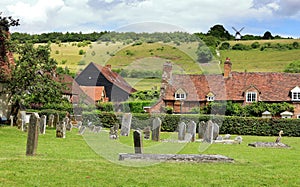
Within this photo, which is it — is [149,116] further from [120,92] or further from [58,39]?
[58,39]

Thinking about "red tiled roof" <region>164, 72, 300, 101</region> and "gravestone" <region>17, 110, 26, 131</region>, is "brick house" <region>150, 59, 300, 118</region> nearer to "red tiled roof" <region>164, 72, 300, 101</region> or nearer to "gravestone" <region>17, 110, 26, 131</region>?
"red tiled roof" <region>164, 72, 300, 101</region>

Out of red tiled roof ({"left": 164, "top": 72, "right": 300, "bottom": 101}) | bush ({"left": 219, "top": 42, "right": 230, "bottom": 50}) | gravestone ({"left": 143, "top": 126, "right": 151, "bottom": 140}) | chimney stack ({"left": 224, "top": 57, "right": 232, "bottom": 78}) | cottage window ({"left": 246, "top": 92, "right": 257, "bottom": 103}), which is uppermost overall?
bush ({"left": 219, "top": 42, "right": 230, "bottom": 50})

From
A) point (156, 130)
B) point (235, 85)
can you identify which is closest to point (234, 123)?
point (235, 85)

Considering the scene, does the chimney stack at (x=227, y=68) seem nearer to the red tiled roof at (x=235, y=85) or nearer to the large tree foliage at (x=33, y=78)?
the red tiled roof at (x=235, y=85)

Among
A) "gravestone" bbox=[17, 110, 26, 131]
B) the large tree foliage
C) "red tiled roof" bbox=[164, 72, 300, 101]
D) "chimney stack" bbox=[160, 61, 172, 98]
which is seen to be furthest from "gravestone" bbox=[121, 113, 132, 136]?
"chimney stack" bbox=[160, 61, 172, 98]

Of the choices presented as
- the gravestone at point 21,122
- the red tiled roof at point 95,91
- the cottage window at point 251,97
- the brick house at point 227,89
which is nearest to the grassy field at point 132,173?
the gravestone at point 21,122

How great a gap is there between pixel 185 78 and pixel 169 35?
123ft

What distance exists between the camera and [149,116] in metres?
54.4

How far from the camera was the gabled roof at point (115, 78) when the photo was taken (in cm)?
6056

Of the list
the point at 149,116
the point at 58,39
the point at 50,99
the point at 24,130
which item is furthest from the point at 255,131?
the point at 58,39

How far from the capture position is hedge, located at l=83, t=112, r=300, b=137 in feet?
170

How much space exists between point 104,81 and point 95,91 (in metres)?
2.25

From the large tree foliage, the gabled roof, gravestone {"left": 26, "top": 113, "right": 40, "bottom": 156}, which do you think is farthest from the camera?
the gabled roof

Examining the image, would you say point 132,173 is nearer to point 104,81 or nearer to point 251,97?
point 251,97
